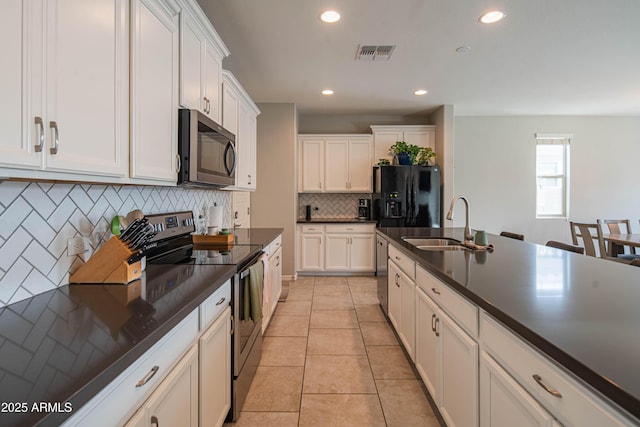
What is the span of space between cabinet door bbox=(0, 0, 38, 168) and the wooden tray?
1473mm

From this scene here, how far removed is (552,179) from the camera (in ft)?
18.7

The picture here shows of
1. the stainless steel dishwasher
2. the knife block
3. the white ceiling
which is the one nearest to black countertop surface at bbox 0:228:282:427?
the knife block

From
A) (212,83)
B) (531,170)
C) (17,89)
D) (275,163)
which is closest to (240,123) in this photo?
(212,83)

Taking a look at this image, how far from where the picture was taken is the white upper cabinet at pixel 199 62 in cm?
177

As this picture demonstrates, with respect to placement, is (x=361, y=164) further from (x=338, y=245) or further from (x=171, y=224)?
(x=171, y=224)

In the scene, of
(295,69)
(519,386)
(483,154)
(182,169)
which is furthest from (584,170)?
(182,169)

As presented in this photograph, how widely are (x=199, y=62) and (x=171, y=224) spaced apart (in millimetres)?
1057

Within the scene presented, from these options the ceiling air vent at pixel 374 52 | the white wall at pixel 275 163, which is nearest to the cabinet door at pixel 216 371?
the ceiling air vent at pixel 374 52

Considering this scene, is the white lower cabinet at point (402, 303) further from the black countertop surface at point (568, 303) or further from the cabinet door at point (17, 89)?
the cabinet door at point (17, 89)

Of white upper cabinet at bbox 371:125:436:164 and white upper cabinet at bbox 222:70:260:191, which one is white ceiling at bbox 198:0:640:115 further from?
white upper cabinet at bbox 222:70:260:191

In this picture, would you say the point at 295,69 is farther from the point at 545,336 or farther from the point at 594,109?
the point at 594,109

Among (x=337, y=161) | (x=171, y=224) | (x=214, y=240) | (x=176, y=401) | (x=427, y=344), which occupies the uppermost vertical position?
(x=337, y=161)

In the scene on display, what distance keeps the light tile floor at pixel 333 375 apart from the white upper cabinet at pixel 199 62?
1.85 metres

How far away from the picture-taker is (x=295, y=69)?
3.56m
